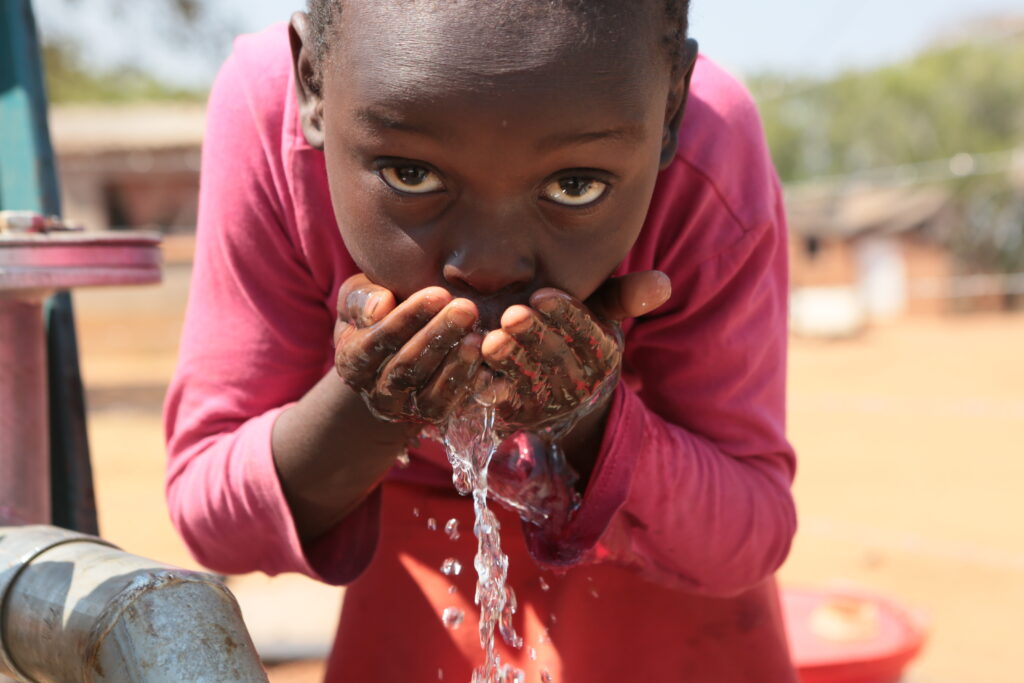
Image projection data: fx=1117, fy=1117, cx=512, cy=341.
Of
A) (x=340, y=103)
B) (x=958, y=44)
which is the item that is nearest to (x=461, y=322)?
(x=340, y=103)

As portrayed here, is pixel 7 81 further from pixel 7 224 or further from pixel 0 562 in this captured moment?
pixel 0 562

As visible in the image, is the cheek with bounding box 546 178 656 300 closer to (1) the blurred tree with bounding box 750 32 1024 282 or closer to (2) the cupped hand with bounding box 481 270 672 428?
(2) the cupped hand with bounding box 481 270 672 428

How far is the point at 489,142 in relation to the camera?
3.44 feet

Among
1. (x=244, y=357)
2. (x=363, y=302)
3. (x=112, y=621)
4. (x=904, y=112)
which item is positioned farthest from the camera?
(x=904, y=112)

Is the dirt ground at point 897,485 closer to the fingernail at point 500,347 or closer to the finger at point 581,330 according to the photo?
the finger at point 581,330

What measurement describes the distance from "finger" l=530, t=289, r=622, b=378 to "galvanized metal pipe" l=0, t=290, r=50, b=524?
2.06 feet

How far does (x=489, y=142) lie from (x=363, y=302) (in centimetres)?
22

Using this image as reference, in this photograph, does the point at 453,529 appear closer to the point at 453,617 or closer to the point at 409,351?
the point at 453,617

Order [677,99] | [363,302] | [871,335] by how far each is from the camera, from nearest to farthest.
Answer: [363,302] → [677,99] → [871,335]

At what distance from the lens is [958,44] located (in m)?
31.4

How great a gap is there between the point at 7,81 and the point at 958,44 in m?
33.6

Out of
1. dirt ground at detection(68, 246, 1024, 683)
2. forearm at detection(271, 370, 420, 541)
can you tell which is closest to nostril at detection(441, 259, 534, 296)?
forearm at detection(271, 370, 420, 541)

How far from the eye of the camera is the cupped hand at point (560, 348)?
3.50 ft

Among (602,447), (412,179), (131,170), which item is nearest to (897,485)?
(602,447)
